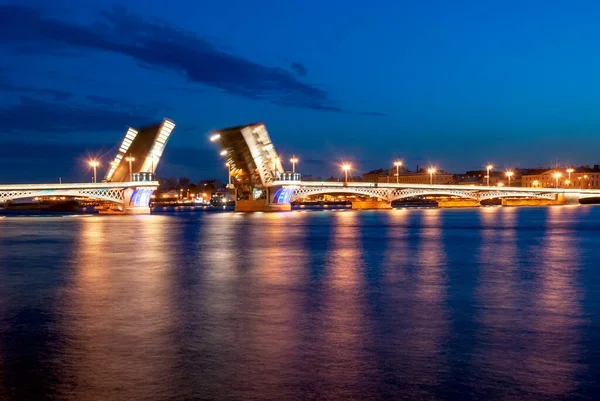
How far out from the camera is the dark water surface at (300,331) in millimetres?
6707

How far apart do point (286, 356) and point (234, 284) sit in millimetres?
7036

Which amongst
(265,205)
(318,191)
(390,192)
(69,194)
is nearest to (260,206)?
(265,205)

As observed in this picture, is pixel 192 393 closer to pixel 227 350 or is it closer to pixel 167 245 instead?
pixel 227 350

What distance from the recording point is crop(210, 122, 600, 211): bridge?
6850 cm

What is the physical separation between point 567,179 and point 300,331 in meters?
151

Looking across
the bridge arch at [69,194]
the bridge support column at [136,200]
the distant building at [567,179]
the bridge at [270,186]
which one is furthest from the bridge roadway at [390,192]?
the distant building at [567,179]

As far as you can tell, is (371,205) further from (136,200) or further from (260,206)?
(136,200)

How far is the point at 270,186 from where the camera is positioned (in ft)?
252

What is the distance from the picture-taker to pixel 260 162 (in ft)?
236

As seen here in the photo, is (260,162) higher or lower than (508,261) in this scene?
higher

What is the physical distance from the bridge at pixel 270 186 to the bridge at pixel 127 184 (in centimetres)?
643

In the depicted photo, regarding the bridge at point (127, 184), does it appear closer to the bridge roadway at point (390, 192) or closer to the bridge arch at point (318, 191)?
the bridge roadway at point (390, 192)

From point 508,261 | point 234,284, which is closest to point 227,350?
point 234,284

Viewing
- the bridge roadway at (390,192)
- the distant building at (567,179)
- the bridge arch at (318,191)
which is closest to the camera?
the bridge roadway at (390,192)
